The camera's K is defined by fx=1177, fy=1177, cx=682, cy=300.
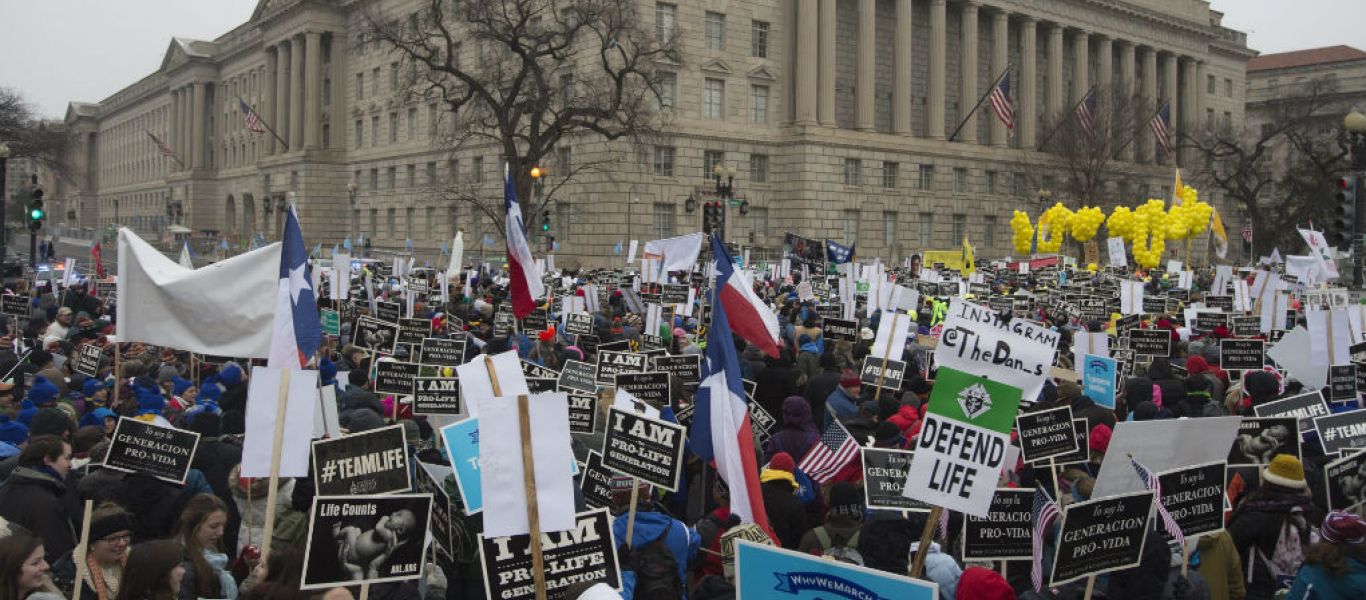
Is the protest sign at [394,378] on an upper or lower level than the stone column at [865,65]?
lower

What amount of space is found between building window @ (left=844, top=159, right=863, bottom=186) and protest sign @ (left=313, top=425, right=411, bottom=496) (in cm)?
5297

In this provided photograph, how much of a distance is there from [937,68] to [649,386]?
2158 inches

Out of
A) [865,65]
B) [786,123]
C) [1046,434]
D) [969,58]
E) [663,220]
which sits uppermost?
[969,58]

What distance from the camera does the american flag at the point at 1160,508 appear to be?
677cm

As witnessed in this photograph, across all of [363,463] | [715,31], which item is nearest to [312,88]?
[715,31]

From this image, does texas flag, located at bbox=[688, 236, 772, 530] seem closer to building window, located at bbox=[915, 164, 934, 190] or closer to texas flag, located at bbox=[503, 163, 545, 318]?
texas flag, located at bbox=[503, 163, 545, 318]

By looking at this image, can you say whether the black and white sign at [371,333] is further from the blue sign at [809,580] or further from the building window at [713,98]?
the building window at [713,98]

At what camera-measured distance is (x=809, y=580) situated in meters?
4.53

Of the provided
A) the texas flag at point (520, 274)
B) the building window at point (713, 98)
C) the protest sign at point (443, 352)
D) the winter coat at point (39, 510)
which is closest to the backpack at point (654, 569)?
the winter coat at point (39, 510)

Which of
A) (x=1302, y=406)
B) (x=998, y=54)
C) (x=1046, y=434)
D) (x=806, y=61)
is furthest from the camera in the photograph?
(x=998, y=54)

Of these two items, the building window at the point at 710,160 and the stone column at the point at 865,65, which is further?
the stone column at the point at 865,65

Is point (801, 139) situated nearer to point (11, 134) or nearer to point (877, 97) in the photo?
point (877, 97)

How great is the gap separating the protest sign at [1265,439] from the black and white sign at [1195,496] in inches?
74.5

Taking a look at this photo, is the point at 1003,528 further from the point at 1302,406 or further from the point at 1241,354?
the point at 1241,354
